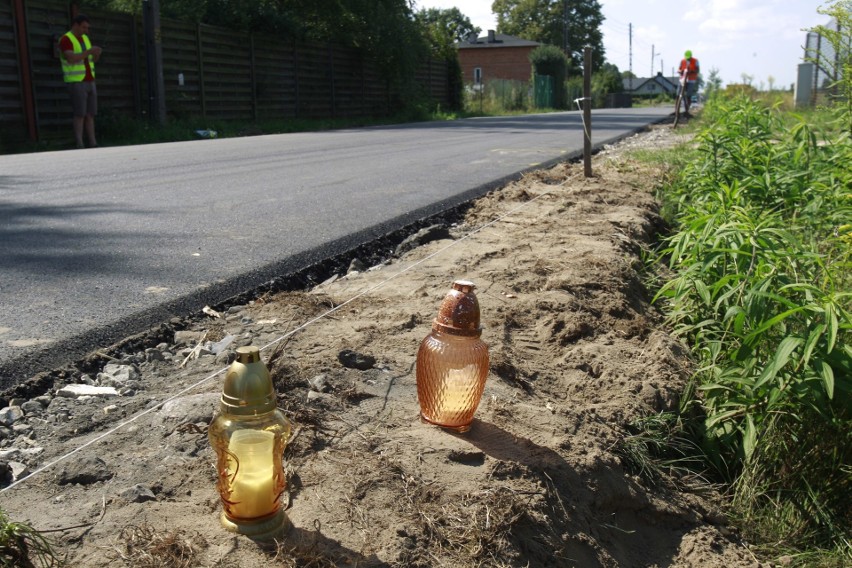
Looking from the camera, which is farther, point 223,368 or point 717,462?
point 717,462

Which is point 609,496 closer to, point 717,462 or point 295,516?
point 717,462

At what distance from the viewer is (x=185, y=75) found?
17.8 m

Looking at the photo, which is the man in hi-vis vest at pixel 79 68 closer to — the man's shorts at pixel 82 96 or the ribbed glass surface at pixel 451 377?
the man's shorts at pixel 82 96

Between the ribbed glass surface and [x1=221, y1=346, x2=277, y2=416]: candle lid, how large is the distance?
68 cm

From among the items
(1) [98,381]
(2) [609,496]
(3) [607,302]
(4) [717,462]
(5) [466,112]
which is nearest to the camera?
(2) [609,496]

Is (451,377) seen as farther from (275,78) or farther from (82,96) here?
(275,78)

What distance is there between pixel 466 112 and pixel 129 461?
3078cm

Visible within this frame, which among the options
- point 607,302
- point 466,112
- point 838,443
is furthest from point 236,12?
point 838,443

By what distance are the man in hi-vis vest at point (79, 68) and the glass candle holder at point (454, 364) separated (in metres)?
12.7

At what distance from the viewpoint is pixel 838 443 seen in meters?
2.99

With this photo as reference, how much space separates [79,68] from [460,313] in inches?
516

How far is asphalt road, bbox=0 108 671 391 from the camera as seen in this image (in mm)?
3361

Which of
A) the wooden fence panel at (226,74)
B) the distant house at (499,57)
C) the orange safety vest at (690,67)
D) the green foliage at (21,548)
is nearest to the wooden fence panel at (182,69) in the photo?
the wooden fence panel at (226,74)

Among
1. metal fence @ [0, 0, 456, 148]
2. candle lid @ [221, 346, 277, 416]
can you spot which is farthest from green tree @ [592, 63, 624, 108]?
candle lid @ [221, 346, 277, 416]
